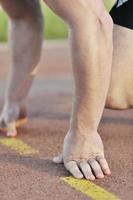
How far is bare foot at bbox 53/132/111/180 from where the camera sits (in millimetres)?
2875

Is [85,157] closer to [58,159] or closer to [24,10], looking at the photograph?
[58,159]

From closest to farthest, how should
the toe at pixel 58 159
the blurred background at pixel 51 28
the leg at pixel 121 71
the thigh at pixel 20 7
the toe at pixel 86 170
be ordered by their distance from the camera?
the toe at pixel 86 170
the toe at pixel 58 159
the leg at pixel 121 71
the thigh at pixel 20 7
the blurred background at pixel 51 28

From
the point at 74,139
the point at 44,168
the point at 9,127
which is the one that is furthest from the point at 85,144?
the point at 9,127

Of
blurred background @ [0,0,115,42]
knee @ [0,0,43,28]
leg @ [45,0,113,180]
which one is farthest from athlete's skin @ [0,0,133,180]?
blurred background @ [0,0,115,42]

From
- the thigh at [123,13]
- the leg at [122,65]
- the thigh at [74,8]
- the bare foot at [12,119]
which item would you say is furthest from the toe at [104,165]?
the bare foot at [12,119]

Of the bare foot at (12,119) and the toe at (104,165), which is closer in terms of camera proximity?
the toe at (104,165)

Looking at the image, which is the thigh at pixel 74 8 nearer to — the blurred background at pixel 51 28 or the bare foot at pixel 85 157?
the bare foot at pixel 85 157

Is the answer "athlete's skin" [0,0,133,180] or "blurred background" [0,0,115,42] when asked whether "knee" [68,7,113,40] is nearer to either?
"athlete's skin" [0,0,133,180]

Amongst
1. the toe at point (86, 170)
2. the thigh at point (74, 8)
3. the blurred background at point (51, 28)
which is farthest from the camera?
the blurred background at point (51, 28)

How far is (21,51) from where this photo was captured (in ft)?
12.7

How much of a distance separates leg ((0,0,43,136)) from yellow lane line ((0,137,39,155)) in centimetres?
11

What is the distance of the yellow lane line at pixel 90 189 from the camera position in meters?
2.65

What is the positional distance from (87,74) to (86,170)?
462 mm

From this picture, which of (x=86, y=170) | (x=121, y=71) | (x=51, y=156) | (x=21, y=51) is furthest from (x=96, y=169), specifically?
Result: (x=21, y=51)
